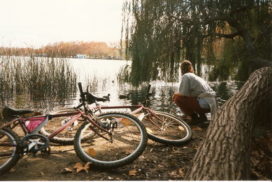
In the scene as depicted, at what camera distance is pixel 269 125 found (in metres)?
4.26

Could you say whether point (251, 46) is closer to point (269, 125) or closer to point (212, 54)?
point (212, 54)

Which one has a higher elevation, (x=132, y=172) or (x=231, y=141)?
(x=231, y=141)

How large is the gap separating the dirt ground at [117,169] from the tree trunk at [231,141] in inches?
18.2

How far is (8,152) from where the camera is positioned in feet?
8.76

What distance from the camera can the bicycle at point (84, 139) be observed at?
2.66 metres

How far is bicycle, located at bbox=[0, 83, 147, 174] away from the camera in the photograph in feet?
8.74

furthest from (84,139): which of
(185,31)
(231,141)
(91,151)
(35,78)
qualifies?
(35,78)

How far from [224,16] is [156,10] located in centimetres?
143

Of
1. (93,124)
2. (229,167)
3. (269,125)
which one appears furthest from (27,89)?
(229,167)

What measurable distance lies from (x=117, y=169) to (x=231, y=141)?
108 centimetres

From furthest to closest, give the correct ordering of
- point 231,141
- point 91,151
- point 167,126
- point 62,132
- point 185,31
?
point 185,31 < point 62,132 < point 167,126 < point 91,151 < point 231,141

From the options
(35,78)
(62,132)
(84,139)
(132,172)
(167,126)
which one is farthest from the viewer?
(35,78)

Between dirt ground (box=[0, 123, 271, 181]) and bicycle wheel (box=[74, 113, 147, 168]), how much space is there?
0.11 m

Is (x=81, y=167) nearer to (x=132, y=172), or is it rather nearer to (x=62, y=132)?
(x=132, y=172)
